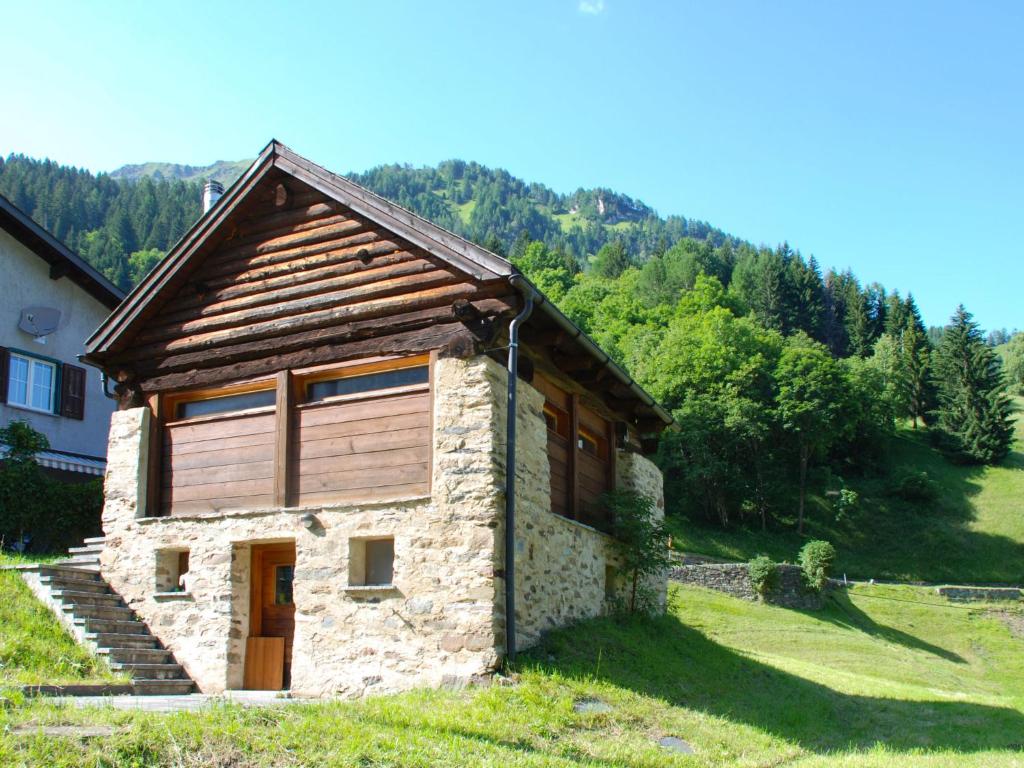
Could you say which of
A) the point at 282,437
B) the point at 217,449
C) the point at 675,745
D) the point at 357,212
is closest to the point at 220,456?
the point at 217,449

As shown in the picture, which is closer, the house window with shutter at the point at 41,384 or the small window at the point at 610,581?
the small window at the point at 610,581

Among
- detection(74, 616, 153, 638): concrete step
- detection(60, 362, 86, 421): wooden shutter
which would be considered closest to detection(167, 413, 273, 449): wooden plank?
detection(74, 616, 153, 638): concrete step

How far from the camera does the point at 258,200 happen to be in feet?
48.5

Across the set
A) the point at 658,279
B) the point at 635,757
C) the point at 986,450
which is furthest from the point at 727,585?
the point at 658,279

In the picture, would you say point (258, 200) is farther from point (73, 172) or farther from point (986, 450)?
point (73, 172)

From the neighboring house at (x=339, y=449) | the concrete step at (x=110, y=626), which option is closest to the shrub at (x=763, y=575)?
the neighboring house at (x=339, y=449)

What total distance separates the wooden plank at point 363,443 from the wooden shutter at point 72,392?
12.3 m

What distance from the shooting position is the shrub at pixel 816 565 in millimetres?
38531

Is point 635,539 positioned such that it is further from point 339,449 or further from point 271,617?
point 271,617

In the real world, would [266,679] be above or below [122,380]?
below

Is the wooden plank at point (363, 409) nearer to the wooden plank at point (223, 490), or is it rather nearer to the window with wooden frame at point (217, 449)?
the window with wooden frame at point (217, 449)

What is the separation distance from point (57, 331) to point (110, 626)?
1250cm

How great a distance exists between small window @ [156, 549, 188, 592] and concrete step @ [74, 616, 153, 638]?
0.60 metres

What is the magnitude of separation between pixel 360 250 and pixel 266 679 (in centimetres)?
628
